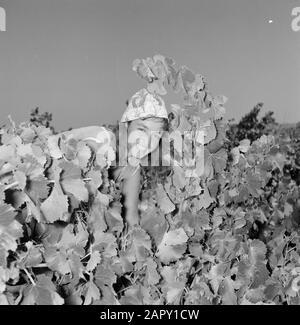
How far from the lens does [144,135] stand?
2.06 metres

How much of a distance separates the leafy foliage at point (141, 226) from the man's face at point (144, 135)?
7 cm

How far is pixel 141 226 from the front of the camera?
6.47 feet

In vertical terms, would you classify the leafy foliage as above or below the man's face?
below

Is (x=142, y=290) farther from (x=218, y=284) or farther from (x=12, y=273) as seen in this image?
(x=12, y=273)

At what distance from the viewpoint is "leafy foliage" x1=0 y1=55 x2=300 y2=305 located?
1.39 meters

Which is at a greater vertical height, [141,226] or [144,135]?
[144,135]

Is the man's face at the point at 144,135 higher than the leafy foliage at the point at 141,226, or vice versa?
the man's face at the point at 144,135

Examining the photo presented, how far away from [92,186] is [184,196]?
1.74 feet

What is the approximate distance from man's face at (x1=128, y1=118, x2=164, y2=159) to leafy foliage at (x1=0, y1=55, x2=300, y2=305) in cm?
7

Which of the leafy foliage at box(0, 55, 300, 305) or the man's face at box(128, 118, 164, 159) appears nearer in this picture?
the leafy foliage at box(0, 55, 300, 305)

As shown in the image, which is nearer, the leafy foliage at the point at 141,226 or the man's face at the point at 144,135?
the leafy foliage at the point at 141,226

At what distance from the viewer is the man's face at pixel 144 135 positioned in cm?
198

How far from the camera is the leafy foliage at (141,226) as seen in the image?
1392 mm

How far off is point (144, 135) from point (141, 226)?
0.37m
